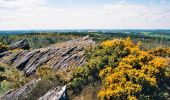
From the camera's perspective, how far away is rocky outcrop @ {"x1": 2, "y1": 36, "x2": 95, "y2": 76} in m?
57.0

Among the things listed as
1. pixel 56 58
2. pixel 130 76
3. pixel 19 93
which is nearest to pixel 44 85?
pixel 19 93

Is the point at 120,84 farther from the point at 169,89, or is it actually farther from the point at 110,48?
the point at 110,48

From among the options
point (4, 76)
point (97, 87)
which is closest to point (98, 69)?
point (97, 87)

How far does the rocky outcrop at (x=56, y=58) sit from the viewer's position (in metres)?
57.0

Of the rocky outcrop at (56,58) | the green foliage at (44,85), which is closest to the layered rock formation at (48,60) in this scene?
the rocky outcrop at (56,58)

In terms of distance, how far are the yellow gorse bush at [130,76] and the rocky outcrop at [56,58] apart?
463 inches

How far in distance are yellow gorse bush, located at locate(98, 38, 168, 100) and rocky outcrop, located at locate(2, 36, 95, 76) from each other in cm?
1175

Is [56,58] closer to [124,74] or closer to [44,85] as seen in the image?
[44,85]

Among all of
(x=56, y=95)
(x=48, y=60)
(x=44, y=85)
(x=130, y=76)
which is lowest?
(x=48, y=60)

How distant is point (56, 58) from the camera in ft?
206

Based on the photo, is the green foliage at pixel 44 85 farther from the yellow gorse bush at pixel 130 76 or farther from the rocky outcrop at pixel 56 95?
the yellow gorse bush at pixel 130 76

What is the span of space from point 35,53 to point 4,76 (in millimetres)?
17672

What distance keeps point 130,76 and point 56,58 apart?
26.3 meters

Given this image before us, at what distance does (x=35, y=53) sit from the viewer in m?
73.2
